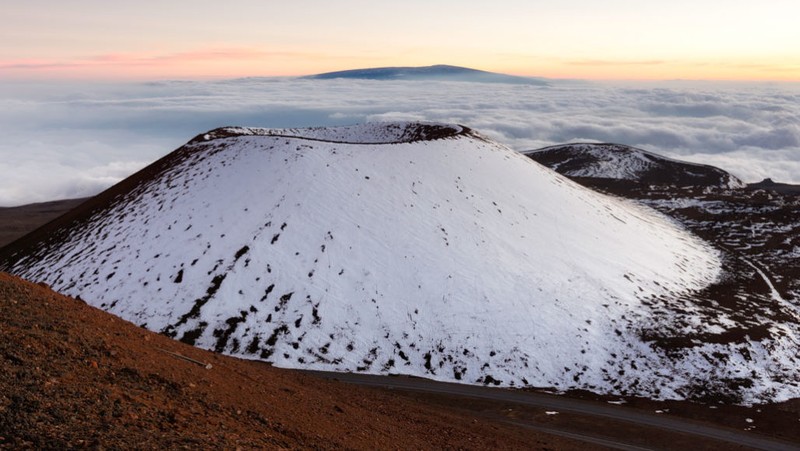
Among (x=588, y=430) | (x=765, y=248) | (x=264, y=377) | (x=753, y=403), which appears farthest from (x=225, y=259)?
(x=765, y=248)

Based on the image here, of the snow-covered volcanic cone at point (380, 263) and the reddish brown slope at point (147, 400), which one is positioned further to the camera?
the snow-covered volcanic cone at point (380, 263)

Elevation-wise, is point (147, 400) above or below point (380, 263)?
above

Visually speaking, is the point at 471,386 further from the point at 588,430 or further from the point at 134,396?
the point at 134,396

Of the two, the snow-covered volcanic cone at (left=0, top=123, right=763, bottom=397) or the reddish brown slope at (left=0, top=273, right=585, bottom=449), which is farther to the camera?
the snow-covered volcanic cone at (left=0, top=123, right=763, bottom=397)

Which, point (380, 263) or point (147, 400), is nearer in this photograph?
point (147, 400)
